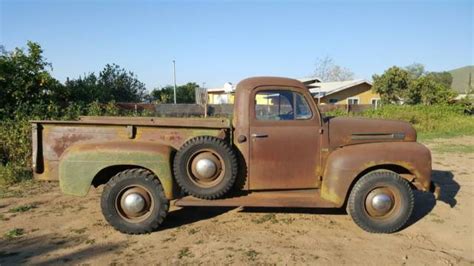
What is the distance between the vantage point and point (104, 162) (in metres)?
5.21

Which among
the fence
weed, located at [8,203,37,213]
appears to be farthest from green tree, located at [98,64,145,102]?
weed, located at [8,203,37,213]

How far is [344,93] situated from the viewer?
3522 centimetres

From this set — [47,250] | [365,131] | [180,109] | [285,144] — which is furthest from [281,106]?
[180,109]

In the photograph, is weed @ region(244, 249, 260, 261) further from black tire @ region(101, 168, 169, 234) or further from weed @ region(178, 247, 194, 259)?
black tire @ region(101, 168, 169, 234)

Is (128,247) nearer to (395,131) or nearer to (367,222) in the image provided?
(367,222)

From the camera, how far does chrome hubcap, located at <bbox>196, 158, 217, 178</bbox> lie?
17.1 ft

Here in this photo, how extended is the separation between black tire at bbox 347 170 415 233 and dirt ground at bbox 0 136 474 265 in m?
0.14

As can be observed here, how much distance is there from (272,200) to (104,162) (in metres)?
2.19

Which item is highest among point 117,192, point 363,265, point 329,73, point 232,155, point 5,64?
point 329,73

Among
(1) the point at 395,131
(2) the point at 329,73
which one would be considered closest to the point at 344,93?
(2) the point at 329,73

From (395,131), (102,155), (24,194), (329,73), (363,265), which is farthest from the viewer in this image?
(329,73)

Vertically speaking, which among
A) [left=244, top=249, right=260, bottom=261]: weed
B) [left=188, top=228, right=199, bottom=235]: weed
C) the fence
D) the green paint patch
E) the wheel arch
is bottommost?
[left=244, top=249, right=260, bottom=261]: weed

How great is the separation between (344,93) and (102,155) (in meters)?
32.1

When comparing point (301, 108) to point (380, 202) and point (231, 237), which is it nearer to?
point (380, 202)
